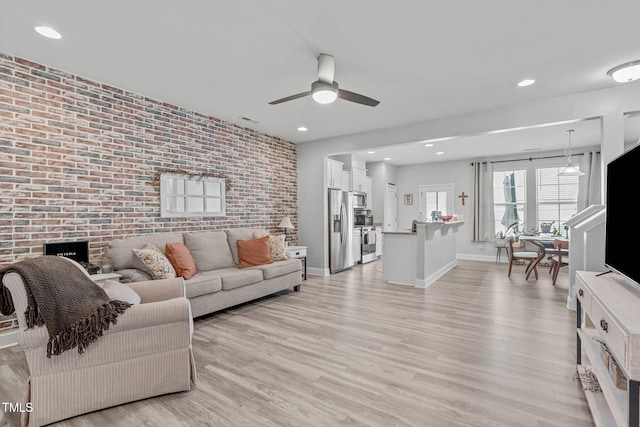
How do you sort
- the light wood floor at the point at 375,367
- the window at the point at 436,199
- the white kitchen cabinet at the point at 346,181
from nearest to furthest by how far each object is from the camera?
the light wood floor at the point at 375,367 < the white kitchen cabinet at the point at 346,181 < the window at the point at 436,199

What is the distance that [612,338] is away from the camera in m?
1.40

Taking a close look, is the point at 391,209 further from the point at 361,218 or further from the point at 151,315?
the point at 151,315

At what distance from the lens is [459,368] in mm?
2418

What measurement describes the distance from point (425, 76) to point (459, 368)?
2.92 meters

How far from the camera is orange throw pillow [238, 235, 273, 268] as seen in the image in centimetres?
441

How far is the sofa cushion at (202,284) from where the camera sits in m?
3.37

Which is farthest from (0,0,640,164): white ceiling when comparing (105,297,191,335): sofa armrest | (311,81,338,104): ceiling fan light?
(105,297,191,335): sofa armrest

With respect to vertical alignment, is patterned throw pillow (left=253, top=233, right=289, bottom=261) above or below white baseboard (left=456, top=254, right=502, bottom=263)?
above

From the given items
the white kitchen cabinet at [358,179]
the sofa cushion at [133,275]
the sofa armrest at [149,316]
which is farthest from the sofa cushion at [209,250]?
the white kitchen cabinet at [358,179]

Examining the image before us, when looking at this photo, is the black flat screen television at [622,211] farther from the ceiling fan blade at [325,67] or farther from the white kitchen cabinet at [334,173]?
the white kitchen cabinet at [334,173]

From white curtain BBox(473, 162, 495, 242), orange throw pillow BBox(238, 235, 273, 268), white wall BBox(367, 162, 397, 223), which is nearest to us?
orange throw pillow BBox(238, 235, 273, 268)

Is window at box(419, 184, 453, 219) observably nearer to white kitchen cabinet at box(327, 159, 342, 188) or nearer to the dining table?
the dining table

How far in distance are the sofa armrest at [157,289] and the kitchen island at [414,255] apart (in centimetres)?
370

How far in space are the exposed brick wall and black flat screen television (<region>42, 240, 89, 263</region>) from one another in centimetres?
12
